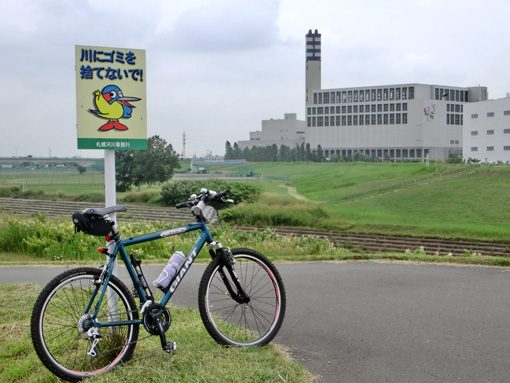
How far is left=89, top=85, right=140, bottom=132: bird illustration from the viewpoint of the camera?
5.11 metres

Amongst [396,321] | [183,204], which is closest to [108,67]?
[183,204]

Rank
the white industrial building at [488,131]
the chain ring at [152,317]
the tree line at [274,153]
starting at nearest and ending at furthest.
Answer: the chain ring at [152,317], the white industrial building at [488,131], the tree line at [274,153]

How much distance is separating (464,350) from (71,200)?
197 feet

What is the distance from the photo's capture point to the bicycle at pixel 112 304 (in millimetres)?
4137

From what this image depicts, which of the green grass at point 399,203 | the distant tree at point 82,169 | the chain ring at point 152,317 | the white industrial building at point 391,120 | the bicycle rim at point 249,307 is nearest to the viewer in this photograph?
the chain ring at point 152,317

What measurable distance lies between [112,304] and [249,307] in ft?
4.04

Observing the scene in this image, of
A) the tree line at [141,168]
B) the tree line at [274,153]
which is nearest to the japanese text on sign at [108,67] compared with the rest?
the tree line at [141,168]

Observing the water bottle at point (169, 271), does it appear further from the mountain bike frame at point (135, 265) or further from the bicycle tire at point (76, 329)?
the bicycle tire at point (76, 329)

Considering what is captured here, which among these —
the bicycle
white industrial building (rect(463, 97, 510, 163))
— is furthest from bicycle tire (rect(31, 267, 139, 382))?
white industrial building (rect(463, 97, 510, 163))

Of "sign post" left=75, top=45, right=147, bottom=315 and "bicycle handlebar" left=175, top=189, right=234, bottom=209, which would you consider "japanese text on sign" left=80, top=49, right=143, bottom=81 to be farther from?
"bicycle handlebar" left=175, top=189, right=234, bottom=209

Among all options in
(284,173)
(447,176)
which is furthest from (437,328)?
(284,173)

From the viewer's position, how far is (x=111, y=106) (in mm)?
5148

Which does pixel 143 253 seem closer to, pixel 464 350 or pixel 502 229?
pixel 464 350

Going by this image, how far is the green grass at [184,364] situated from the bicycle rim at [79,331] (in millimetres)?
152
